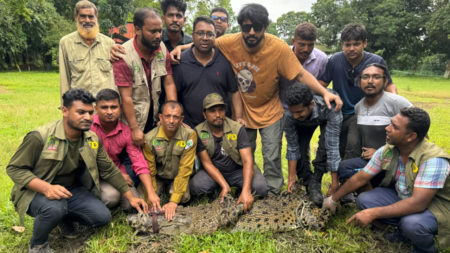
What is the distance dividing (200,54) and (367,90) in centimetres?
219

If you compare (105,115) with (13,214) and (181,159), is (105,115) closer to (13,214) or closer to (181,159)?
(181,159)

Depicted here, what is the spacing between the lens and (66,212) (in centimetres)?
319

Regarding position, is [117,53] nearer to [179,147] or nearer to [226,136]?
[179,147]

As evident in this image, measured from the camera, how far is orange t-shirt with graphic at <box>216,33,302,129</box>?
417cm

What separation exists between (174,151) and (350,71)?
8.69 feet

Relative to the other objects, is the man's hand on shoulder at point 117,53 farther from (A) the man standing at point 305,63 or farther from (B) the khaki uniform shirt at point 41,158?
(A) the man standing at point 305,63

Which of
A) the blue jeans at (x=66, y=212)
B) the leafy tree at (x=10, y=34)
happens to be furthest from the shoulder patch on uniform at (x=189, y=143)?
the leafy tree at (x=10, y=34)

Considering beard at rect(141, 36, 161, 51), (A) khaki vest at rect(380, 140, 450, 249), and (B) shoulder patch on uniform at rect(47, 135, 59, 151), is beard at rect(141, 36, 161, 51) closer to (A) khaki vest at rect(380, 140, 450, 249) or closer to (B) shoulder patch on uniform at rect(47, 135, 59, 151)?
(B) shoulder patch on uniform at rect(47, 135, 59, 151)

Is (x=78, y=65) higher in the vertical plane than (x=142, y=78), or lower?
higher

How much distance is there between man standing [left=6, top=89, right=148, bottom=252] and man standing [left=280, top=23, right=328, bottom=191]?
102 inches

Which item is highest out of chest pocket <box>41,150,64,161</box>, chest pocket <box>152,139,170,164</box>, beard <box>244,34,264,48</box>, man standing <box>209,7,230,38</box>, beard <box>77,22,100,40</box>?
man standing <box>209,7,230,38</box>

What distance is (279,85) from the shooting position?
4.54 metres

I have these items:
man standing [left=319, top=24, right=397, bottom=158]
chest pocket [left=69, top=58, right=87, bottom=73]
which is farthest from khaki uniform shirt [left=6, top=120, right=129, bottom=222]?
man standing [left=319, top=24, right=397, bottom=158]

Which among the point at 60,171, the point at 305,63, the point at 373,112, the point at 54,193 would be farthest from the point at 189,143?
the point at 373,112
